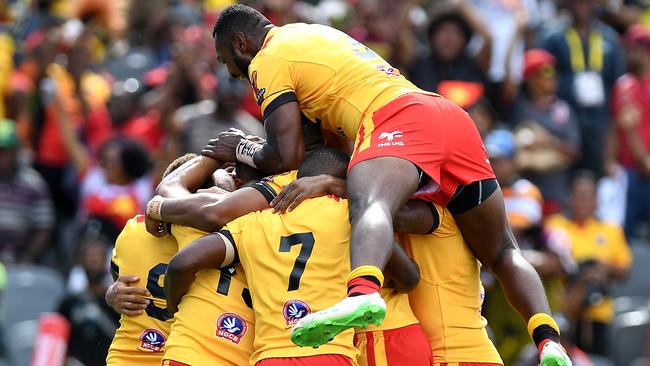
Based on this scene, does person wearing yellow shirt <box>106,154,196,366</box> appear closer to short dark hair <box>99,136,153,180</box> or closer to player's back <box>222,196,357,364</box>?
player's back <box>222,196,357,364</box>

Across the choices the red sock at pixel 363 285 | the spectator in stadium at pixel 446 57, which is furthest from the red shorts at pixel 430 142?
the spectator in stadium at pixel 446 57

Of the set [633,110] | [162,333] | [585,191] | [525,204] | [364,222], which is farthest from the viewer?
[633,110]

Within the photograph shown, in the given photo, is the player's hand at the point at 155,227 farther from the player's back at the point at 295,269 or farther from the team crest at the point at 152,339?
the player's back at the point at 295,269

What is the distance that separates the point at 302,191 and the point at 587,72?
318 inches

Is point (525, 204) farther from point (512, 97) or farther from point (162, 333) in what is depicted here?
point (162, 333)

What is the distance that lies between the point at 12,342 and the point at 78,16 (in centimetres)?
532

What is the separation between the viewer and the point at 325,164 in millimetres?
6988

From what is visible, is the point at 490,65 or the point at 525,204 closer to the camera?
the point at 525,204

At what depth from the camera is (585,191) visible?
12406mm

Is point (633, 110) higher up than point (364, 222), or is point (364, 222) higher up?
point (633, 110)

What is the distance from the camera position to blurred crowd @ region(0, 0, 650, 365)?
11.6 metres

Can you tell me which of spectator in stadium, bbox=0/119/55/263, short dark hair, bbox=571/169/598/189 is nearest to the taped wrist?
short dark hair, bbox=571/169/598/189

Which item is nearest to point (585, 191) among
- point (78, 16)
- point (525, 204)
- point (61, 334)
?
point (525, 204)

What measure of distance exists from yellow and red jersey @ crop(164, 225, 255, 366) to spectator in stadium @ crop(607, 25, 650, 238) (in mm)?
7489
